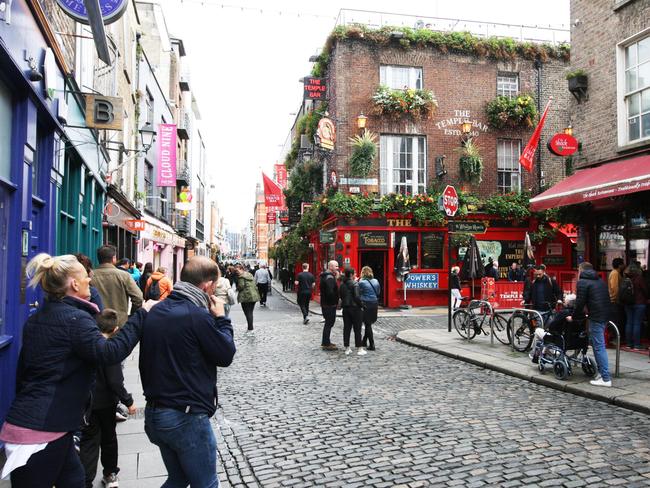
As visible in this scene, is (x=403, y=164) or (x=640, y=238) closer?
(x=640, y=238)

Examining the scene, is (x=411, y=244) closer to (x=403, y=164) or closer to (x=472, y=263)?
(x=403, y=164)

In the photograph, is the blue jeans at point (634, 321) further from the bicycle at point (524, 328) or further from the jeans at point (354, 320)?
the jeans at point (354, 320)

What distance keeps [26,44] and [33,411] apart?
14.1ft

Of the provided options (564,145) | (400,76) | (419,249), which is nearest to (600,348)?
(564,145)

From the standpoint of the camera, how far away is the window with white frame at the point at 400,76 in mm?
22219

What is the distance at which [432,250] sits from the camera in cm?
2181

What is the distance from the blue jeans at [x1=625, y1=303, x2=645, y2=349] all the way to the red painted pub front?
10.9m

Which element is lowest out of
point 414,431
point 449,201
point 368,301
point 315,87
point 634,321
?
point 414,431

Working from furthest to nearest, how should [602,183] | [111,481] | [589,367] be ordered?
[602,183] < [589,367] < [111,481]

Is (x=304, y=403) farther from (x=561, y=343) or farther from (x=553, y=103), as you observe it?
(x=553, y=103)

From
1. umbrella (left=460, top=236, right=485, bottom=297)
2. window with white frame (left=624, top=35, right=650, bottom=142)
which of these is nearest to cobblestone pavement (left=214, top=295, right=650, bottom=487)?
window with white frame (left=624, top=35, right=650, bottom=142)

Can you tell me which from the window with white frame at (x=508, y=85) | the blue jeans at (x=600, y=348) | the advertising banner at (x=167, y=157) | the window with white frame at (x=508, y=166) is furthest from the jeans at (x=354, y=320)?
the advertising banner at (x=167, y=157)

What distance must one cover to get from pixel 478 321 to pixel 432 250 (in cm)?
1003

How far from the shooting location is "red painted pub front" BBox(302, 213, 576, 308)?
2119cm
